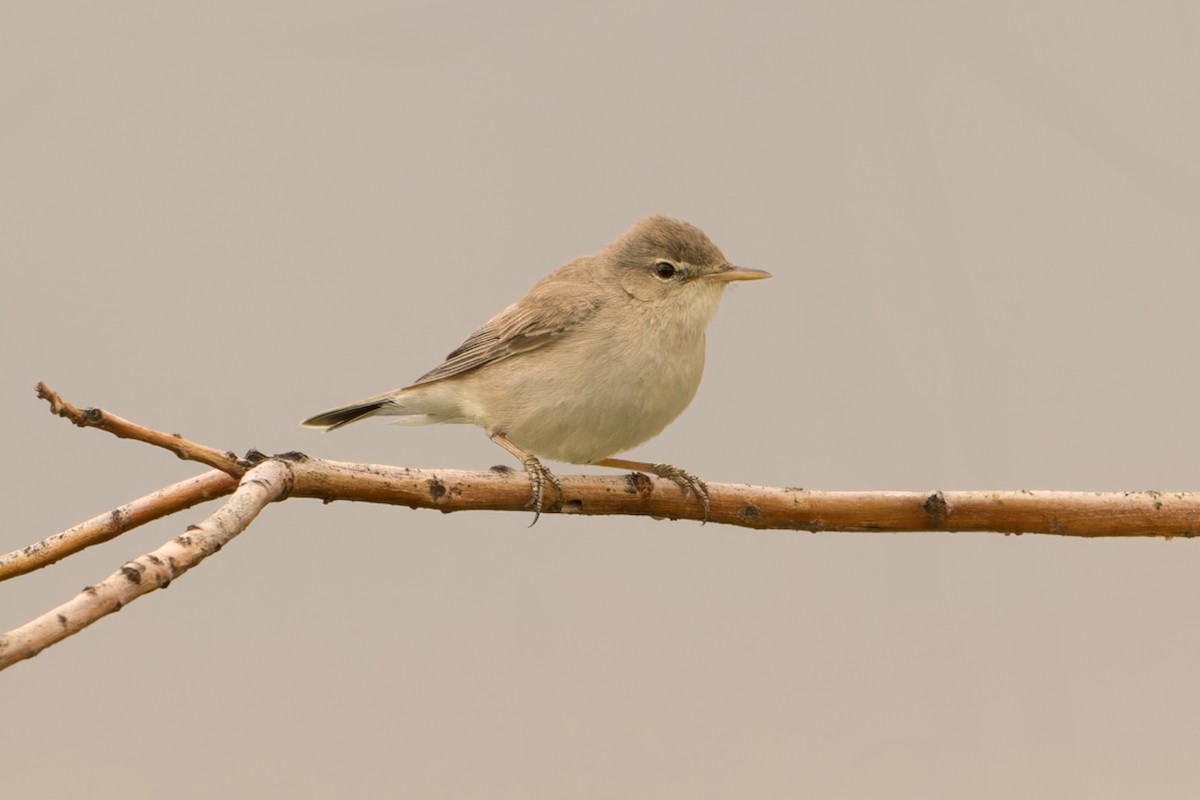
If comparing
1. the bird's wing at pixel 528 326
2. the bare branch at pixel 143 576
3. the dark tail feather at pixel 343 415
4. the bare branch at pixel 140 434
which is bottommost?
the bare branch at pixel 143 576

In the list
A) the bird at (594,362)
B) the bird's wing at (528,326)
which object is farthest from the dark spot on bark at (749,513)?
the bird's wing at (528,326)

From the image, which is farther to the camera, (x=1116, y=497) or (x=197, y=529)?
(x=1116, y=497)

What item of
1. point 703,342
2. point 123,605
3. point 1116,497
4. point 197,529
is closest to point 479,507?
point 197,529

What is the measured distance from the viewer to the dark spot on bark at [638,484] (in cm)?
313

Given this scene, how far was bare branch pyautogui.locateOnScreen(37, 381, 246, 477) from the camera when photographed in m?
1.97

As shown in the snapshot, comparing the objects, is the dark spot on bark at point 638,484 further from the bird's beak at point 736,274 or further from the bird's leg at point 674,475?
the bird's beak at point 736,274

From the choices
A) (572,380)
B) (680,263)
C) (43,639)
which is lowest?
(43,639)

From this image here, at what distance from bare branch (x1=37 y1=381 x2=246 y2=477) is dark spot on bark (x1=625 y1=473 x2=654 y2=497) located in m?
1.15

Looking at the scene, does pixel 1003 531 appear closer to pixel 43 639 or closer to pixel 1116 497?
pixel 1116 497

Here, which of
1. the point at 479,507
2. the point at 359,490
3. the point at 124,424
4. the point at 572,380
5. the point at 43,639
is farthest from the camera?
the point at 572,380

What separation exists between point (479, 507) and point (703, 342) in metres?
1.30

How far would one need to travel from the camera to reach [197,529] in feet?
6.51

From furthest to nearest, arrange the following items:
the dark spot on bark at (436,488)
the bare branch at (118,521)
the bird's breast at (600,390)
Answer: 1. the bird's breast at (600,390)
2. the dark spot on bark at (436,488)
3. the bare branch at (118,521)

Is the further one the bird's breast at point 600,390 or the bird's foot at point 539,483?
the bird's breast at point 600,390
